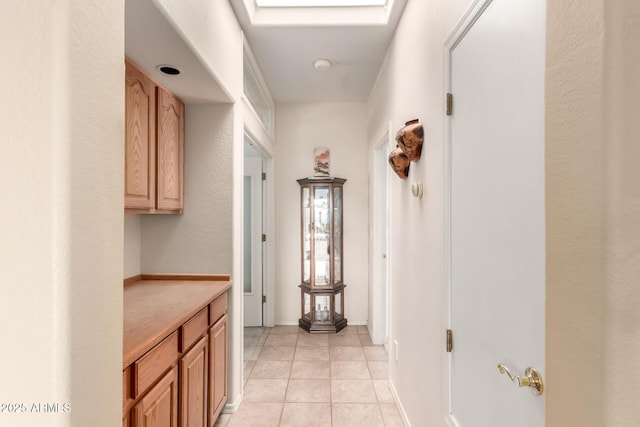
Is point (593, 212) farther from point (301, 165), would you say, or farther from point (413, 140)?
point (301, 165)

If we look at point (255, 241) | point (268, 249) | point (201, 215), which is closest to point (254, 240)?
point (255, 241)

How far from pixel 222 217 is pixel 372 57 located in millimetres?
1846

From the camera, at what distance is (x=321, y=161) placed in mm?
4191

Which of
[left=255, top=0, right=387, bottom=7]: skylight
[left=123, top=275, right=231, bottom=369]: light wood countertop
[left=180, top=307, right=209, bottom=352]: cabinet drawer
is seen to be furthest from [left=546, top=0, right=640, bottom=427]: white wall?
[left=255, top=0, right=387, bottom=7]: skylight

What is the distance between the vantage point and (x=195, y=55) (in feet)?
5.60

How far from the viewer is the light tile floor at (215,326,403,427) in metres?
2.32

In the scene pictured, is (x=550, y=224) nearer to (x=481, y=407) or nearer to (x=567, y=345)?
(x=567, y=345)

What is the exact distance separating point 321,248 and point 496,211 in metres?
2.99

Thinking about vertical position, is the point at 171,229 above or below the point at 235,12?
below

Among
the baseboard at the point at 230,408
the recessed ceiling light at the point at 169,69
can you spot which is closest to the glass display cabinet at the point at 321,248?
the baseboard at the point at 230,408

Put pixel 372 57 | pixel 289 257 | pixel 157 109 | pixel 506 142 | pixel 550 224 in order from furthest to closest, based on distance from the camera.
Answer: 1. pixel 289 257
2. pixel 372 57
3. pixel 157 109
4. pixel 506 142
5. pixel 550 224

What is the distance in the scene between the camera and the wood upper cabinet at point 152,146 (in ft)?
6.01

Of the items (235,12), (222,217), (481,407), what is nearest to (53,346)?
(481,407)

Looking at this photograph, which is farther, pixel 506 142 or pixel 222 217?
pixel 222 217
